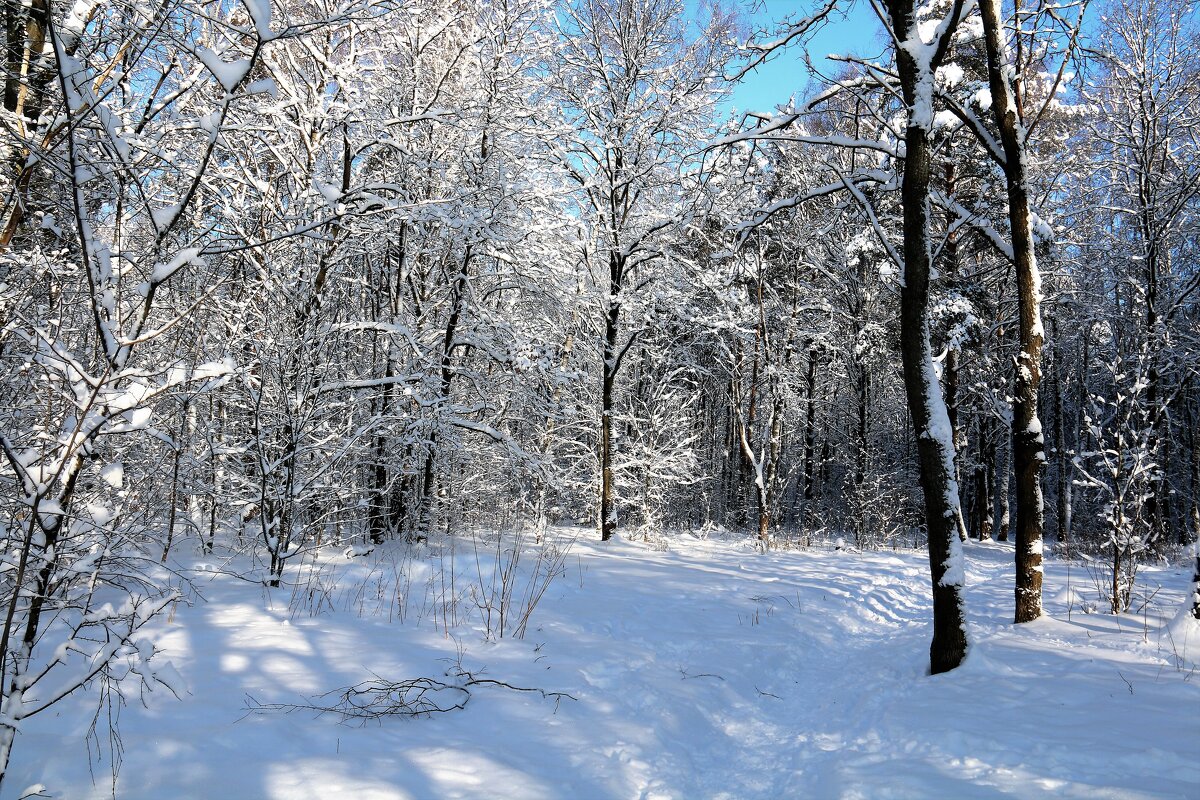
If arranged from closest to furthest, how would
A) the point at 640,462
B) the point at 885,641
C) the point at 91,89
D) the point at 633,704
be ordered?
the point at 91,89 → the point at 633,704 → the point at 885,641 → the point at 640,462

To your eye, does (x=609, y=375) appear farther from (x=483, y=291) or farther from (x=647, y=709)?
(x=647, y=709)

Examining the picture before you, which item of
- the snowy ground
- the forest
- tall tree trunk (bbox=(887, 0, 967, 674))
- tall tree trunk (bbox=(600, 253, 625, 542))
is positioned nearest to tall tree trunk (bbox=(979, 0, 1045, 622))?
the forest

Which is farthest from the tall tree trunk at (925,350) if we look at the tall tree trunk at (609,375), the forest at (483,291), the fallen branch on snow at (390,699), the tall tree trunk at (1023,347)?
the tall tree trunk at (609,375)

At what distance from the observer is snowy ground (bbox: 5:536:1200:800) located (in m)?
2.79

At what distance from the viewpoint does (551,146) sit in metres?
11.3

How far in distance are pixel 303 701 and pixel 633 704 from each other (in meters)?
2.04

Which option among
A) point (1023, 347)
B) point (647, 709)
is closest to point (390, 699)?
point (647, 709)

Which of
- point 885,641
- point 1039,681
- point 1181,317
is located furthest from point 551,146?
point 1181,317

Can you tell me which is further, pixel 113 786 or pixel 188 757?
pixel 188 757

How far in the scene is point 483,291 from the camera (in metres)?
11.2

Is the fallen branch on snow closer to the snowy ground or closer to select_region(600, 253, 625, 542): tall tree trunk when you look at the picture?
the snowy ground

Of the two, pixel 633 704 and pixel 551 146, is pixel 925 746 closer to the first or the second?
pixel 633 704

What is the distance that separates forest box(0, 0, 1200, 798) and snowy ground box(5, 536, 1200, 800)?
0.14 meters

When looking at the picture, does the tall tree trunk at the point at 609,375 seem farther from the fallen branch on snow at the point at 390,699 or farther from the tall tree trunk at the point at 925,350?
the fallen branch on snow at the point at 390,699
